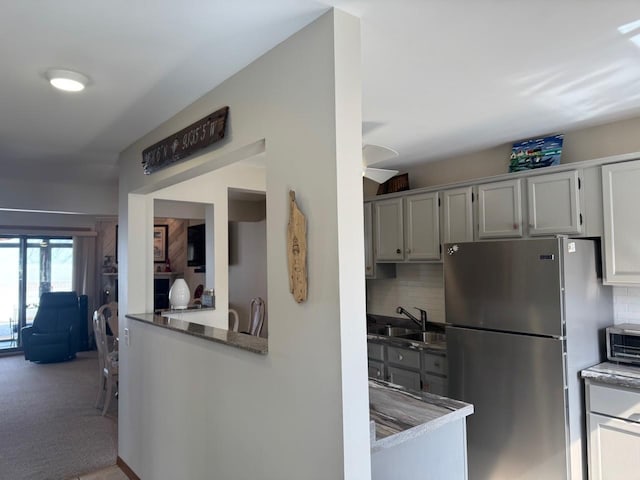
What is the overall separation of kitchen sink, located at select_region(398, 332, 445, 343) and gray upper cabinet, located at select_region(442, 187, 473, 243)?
88 centimetres

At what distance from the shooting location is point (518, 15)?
1.56 m

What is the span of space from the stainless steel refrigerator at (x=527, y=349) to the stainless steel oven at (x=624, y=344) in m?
0.08

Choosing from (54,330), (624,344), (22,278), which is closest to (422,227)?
(624,344)

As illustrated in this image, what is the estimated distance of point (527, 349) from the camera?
8.75ft

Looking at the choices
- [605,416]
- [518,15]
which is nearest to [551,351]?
[605,416]

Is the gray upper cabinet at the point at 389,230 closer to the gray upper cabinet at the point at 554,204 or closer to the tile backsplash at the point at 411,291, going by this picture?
the tile backsplash at the point at 411,291

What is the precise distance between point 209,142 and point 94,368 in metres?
5.83

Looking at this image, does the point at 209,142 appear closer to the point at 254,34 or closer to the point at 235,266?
the point at 254,34

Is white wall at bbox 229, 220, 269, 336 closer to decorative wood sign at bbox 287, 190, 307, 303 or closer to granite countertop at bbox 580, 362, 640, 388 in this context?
granite countertop at bbox 580, 362, 640, 388

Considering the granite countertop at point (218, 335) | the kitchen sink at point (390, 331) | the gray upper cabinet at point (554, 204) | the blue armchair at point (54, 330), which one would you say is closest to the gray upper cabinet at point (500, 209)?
the gray upper cabinet at point (554, 204)

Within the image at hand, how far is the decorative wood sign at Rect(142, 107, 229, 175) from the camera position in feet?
6.54

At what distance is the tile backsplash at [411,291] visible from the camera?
4.04m

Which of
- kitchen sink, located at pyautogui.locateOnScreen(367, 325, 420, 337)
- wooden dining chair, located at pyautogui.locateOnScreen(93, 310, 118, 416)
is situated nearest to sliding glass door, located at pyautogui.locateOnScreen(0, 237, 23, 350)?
wooden dining chair, located at pyautogui.locateOnScreen(93, 310, 118, 416)

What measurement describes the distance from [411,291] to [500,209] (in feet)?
4.45
